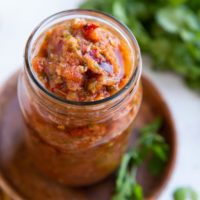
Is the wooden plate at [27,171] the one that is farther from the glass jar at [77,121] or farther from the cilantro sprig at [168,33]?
the cilantro sprig at [168,33]

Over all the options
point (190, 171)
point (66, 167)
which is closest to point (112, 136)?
point (66, 167)

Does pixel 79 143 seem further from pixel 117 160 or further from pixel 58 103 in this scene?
pixel 117 160

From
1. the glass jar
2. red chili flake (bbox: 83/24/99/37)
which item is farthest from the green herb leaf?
red chili flake (bbox: 83/24/99/37)

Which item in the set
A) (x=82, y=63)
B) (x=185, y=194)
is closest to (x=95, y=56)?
(x=82, y=63)

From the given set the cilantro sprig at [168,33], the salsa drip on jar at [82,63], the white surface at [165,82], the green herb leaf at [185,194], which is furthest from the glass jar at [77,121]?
the cilantro sprig at [168,33]

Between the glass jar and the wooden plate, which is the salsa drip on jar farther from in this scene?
the wooden plate

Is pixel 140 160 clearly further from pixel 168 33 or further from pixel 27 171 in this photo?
pixel 168 33
